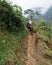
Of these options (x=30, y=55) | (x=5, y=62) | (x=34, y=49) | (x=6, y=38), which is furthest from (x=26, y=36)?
(x=5, y=62)

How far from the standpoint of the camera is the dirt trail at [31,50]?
1054cm

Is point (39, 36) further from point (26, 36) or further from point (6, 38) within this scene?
point (6, 38)

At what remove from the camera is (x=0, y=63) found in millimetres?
8211

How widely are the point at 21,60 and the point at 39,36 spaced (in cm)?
450

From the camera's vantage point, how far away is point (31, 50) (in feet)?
38.5

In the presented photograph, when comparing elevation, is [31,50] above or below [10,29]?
below

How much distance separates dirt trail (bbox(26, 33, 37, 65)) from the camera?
34.6 ft

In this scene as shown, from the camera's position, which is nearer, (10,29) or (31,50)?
(10,29)

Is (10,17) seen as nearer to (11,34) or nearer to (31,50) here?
(11,34)

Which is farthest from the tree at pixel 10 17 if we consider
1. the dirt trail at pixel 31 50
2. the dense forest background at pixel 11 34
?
the dirt trail at pixel 31 50

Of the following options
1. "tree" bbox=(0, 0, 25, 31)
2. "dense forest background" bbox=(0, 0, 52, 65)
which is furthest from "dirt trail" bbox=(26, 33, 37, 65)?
"tree" bbox=(0, 0, 25, 31)

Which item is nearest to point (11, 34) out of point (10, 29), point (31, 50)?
point (10, 29)

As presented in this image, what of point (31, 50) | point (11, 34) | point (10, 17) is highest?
point (10, 17)

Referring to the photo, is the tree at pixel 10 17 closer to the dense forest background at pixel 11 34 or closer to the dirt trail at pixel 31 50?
the dense forest background at pixel 11 34
